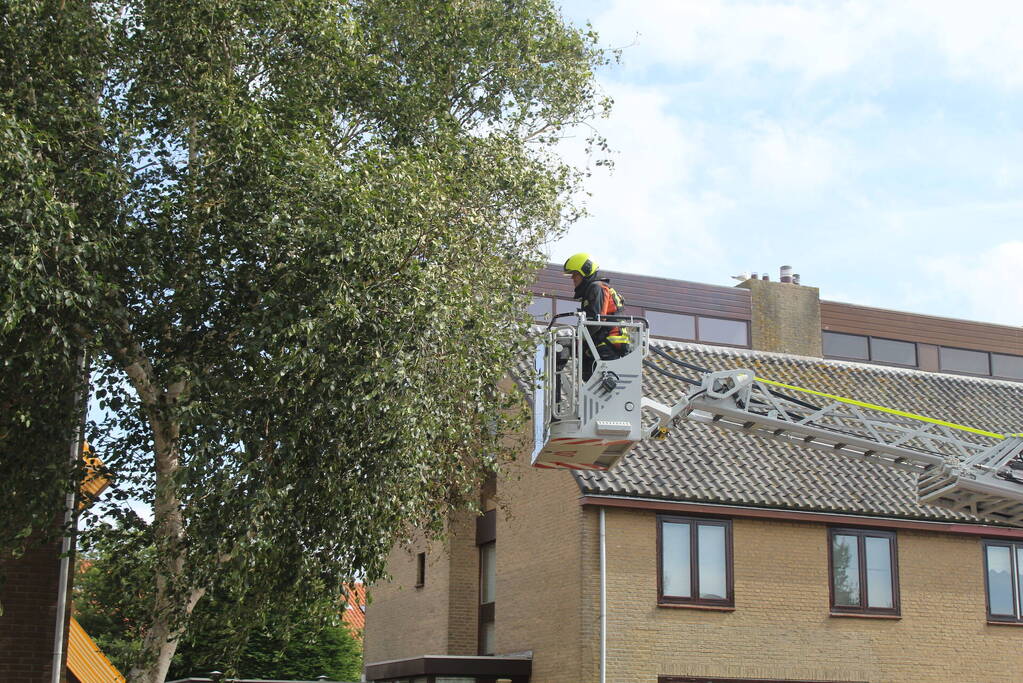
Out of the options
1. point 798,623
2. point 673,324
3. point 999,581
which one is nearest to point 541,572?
point 798,623

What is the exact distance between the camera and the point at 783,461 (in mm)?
24172

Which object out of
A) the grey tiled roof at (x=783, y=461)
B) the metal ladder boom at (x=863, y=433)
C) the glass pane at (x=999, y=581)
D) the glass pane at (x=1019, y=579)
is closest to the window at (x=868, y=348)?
the grey tiled roof at (x=783, y=461)

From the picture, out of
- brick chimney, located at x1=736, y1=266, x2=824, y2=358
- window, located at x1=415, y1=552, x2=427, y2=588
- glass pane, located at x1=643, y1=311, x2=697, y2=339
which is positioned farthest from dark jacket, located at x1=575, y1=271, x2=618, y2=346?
brick chimney, located at x1=736, y1=266, x2=824, y2=358

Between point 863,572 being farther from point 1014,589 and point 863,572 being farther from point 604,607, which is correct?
point 604,607

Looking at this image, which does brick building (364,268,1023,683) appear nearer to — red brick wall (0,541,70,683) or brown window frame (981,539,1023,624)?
brown window frame (981,539,1023,624)

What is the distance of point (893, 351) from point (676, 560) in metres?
22.4

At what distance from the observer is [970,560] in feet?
78.6

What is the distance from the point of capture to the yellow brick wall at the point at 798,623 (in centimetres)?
2136

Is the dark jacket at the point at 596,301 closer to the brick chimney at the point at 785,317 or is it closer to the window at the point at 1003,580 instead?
the window at the point at 1003,580

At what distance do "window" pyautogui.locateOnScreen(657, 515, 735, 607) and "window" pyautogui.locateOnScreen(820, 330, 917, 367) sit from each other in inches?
782

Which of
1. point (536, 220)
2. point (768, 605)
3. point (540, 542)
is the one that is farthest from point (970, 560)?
point (536, 220)

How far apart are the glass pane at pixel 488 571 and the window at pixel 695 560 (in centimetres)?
469

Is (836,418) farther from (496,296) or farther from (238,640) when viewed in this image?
(238,640)

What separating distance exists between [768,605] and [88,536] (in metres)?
12.6
